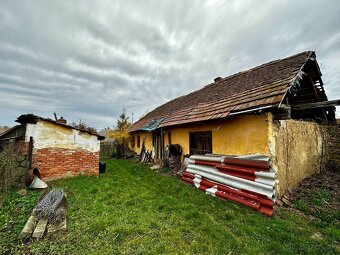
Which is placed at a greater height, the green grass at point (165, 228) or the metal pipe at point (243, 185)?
the metal pipe at point (243, 185)

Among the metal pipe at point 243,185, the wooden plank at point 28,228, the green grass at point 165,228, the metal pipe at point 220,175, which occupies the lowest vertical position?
the green grass at point 165,228

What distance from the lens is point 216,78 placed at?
500 inches

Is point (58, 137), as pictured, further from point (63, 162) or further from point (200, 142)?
point (200, 142)

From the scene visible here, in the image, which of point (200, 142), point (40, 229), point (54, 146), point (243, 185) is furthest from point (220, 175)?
point (54, 146)

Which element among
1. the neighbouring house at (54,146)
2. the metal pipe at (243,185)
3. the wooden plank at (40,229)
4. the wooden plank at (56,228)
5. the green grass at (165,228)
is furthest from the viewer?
the neighbouring house at (54,146)

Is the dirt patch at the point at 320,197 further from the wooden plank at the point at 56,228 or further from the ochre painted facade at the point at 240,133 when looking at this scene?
the wooden plank at the point at 56,228

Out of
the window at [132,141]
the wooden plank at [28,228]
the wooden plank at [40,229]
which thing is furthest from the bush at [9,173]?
the window at [132,141]

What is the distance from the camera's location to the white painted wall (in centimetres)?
757

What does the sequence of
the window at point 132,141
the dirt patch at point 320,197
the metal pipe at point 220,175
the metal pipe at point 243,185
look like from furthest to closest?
the window at point 132,141 < the metal pipe at point 220,175 < the metal pipe at point 243,185 < the dirt patch at point 320,197

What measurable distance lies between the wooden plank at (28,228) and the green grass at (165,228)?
0.42ft

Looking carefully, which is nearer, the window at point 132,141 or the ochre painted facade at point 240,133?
the ochre painted facade at point 240,133

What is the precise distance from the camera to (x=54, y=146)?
800 centimetres

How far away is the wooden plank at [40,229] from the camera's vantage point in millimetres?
3395

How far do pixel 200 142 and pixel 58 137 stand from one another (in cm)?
623
